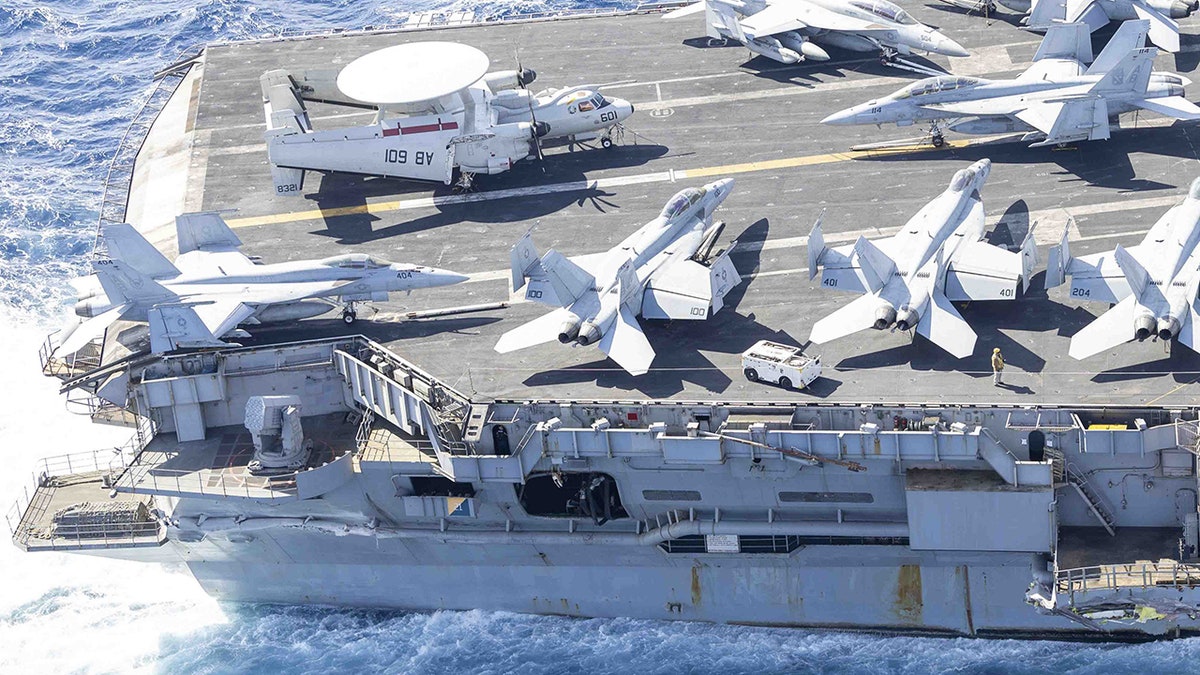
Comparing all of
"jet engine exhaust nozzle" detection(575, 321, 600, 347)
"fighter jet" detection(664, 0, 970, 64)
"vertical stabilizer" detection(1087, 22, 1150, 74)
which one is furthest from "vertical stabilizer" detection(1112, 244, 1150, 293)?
"fighter jet" detection(664, 0, 970, 64)

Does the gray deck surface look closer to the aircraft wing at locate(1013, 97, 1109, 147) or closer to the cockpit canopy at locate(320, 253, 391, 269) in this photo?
the aircraft wing at locate(1013, 97, 1109, 147)

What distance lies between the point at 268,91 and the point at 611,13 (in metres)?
21.1

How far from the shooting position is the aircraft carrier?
1674 inches

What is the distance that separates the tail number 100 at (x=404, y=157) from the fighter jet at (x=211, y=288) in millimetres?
8401

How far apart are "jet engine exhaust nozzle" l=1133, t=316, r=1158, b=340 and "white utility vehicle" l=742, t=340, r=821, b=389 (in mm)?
9077

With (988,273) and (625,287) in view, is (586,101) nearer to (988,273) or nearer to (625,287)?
(625,287)

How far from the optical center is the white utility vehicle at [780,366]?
149 ft

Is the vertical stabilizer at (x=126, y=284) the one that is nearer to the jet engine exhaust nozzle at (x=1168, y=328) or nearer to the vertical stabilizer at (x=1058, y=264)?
the vertical stabilizer at (x=1058, y=264)

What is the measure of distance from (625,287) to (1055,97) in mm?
21238

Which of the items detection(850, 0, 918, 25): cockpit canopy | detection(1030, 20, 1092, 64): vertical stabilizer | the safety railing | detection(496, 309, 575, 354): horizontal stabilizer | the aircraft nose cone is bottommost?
the safety railing

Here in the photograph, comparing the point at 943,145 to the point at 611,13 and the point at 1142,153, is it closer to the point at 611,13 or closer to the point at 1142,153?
the point at 1142,153

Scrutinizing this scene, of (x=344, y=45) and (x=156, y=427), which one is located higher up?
(x=344, y=45)

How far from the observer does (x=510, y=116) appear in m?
61.1

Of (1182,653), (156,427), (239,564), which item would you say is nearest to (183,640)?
(239,564)
